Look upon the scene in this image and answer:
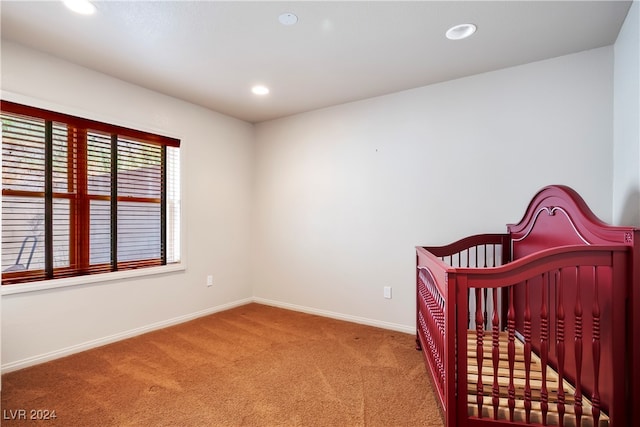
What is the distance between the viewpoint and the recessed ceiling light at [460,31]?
2229mm

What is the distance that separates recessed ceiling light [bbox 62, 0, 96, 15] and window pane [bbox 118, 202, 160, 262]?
5.40 feet

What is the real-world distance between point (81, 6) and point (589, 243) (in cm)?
319

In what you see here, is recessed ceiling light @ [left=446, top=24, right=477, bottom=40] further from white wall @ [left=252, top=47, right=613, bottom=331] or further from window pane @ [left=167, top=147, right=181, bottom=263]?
window pane @ [left=167, top=147, right=181, bottom=263]

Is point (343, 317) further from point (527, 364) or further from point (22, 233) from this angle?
point (22, 233)

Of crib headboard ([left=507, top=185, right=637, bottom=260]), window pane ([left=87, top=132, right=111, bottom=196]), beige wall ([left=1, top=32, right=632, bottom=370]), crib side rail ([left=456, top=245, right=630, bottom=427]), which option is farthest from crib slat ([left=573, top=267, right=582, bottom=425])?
window pane ([left=87, top=132, right=111, bottom=196])

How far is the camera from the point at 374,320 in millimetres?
3523

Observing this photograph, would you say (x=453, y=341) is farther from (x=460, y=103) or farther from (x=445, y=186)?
(x=460, y=103)

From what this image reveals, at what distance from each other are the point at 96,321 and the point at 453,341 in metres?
2.97

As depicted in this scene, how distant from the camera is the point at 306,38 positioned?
7.73ft

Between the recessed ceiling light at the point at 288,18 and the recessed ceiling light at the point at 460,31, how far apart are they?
1059 millimetres

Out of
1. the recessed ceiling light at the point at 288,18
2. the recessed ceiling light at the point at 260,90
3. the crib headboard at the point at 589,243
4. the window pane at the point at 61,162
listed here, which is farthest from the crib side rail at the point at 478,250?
the window pane at the point at 61,162

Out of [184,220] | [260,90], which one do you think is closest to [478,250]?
[260,90]

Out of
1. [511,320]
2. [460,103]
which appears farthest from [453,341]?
[460,103]

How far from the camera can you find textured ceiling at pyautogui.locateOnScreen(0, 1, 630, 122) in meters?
2.04
